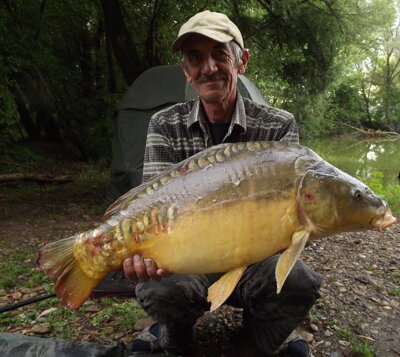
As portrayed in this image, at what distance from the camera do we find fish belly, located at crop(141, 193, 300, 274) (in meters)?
1.21

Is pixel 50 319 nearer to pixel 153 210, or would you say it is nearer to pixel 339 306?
pixel 153 210

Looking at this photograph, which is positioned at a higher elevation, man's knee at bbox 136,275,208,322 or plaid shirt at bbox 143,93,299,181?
plaid shirt at bbox 143,93,299,181

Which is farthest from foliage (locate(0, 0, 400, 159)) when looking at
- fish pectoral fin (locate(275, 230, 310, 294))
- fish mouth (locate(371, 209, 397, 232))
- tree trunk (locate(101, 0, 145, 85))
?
fish mouth (locate(371, 209, 397, 232))

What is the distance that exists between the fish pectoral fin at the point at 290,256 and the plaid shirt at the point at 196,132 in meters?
0.77

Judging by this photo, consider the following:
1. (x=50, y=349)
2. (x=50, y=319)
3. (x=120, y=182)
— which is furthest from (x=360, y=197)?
(x=120, y=182)

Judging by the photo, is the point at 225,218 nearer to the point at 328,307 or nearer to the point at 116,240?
the point at 116,240

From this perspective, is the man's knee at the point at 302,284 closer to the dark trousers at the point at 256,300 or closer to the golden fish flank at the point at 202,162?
the dark trousers at the point at 256,300

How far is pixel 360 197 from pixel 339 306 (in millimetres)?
1323

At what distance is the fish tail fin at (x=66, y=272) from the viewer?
1.35 metres

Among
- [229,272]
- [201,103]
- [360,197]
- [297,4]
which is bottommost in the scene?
[229,272]

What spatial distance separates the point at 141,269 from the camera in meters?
1.37

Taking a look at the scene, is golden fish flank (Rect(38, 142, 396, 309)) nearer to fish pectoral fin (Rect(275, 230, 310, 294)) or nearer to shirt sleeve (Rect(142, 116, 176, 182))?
fish pectoral fin (Rect(275, 230, 310, 294))

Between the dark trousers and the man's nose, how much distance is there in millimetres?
840

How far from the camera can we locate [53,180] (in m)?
6.37
